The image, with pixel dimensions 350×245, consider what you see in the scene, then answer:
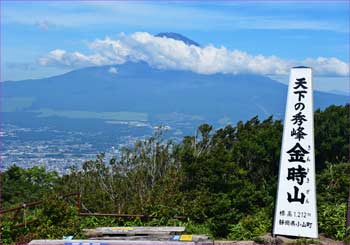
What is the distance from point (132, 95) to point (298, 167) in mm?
110397

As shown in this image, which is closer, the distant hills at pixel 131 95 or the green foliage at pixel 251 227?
the green foliage at pixel 251 227

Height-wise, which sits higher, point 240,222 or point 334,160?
point 334,160

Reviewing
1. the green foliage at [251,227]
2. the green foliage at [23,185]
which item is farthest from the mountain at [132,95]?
the green foliage at [251,227]

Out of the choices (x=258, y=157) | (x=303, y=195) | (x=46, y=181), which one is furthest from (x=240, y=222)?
(x=46, y=181)

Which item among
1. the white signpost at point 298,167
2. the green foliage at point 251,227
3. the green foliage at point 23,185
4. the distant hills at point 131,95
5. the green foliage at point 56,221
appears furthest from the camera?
the distant hills at point 131,95

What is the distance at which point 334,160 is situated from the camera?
10.2m

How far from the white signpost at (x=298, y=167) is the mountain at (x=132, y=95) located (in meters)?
59.9

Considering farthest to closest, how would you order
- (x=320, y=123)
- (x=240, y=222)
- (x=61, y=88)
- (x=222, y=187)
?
(x=61, y=88)
(x=320, y=123)
(x=222, y=187)
(x=240, y=222)

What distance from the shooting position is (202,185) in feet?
28.9

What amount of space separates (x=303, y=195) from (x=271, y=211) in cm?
124

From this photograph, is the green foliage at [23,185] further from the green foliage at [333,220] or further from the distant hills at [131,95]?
the distant hills at [131,95]

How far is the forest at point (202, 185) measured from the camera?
7.57m

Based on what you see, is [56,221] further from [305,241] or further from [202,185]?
[305,241]

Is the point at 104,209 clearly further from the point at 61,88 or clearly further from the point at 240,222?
the point at 61,88
